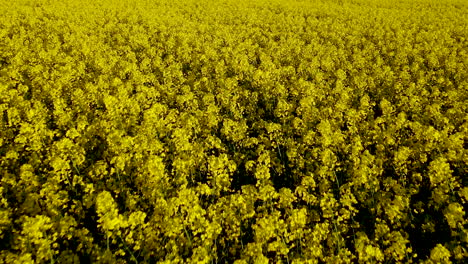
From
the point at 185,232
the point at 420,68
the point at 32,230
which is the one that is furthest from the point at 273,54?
the point at 32,230

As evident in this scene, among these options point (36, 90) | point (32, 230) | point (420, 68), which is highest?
point (32, 230)

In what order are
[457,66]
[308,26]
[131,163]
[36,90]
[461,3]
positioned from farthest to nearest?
[461,3]
[308,26]
[457,66]
[36,90]
[131,163]

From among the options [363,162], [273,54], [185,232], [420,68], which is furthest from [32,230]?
[420,68]

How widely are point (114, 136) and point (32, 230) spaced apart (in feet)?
13.2

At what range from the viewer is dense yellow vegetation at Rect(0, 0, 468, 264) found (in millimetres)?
6469

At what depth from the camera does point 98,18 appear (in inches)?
1080

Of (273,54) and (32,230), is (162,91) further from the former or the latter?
(32,230)

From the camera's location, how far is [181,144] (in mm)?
9570

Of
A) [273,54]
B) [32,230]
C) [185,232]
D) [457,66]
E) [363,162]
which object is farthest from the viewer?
[273,54]

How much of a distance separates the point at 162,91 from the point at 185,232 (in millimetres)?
8863

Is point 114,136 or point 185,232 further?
point 114,136

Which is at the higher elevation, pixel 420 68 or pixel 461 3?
pixel 420 68

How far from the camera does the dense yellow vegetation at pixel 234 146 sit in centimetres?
647

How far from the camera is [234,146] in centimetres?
1074
